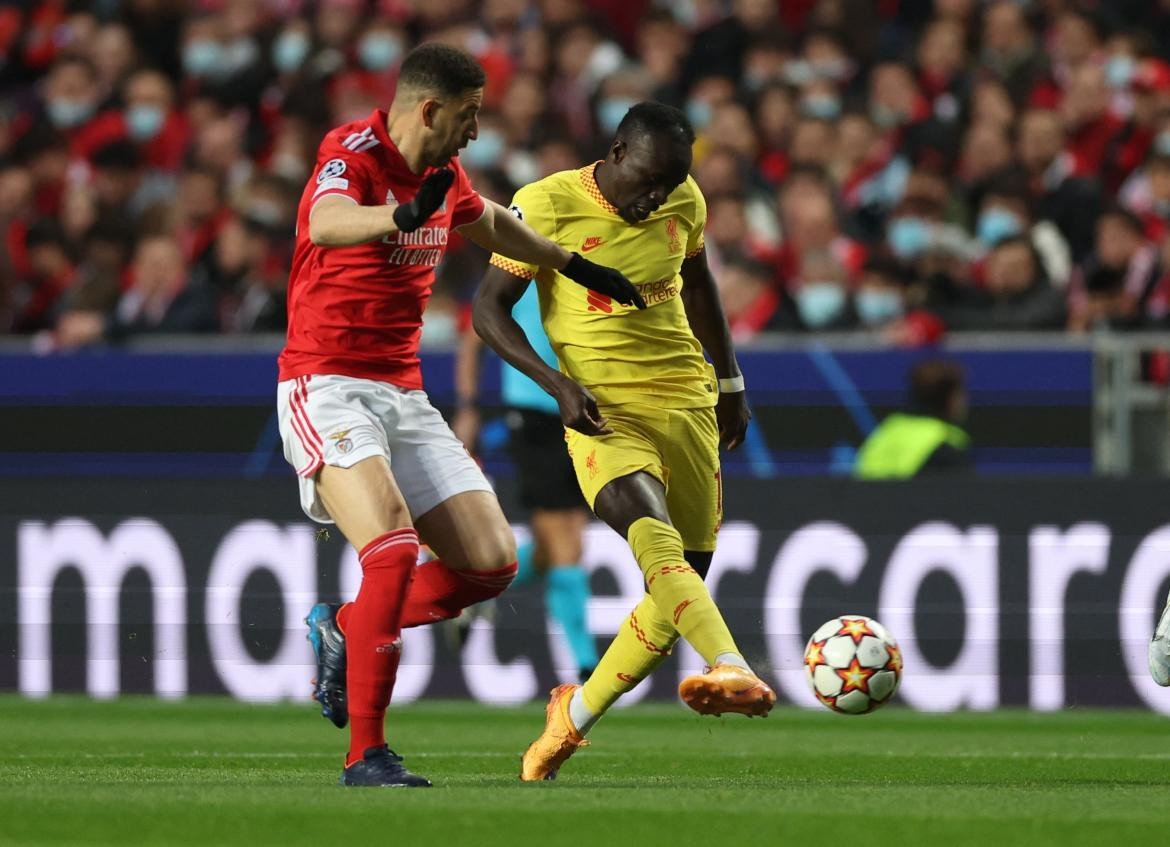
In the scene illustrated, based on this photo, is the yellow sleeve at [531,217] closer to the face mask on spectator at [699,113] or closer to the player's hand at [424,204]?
the player's hand at [424,204]

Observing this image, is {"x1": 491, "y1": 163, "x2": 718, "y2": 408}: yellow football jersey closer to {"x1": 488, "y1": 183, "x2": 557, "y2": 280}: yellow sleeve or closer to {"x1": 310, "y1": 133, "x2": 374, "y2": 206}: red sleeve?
{"x1": 488, "y1": 183, "x2": 557, "y2": 280}: yellow sleeve

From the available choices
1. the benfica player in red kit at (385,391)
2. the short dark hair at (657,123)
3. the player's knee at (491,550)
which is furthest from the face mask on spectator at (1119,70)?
the player's knee at (491,550)

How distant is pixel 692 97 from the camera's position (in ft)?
50.3

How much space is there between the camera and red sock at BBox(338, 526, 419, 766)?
21.7ft

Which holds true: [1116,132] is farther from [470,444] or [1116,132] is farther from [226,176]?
[226,176]

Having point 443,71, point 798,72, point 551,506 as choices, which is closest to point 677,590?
point 443,71

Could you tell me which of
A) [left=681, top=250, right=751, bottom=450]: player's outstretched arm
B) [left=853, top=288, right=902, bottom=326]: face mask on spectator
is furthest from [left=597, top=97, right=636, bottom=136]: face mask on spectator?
[left=681, top=250, right=751, bottom=450]: player's outstretched arm

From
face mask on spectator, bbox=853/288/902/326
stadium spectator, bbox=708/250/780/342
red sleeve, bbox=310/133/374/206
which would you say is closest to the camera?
red sleeve, bbox=310/133/374/206

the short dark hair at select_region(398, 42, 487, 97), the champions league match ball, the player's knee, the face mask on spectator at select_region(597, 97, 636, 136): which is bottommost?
the champions league match ball

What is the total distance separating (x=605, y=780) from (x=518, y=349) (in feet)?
4.86

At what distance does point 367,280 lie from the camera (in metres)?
6.89

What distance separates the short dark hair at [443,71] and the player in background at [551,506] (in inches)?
168

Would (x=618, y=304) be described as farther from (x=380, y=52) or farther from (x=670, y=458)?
(x=380, y=52)

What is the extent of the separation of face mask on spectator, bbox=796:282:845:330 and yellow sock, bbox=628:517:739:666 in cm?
578
